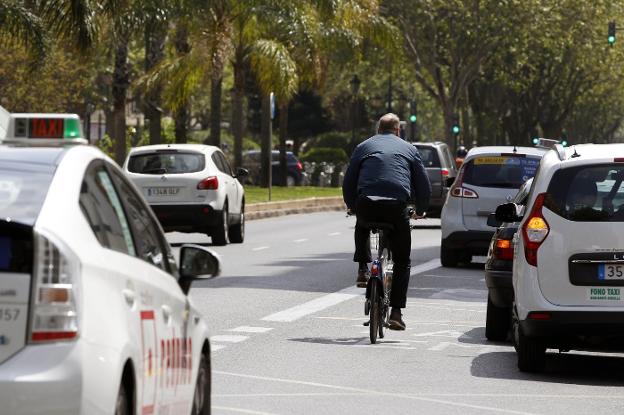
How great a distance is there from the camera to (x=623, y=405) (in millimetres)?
10336

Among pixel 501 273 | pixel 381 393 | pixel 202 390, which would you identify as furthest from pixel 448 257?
pixel 202 390

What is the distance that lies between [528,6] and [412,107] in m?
5.84

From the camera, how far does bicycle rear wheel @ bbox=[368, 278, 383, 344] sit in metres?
13.5

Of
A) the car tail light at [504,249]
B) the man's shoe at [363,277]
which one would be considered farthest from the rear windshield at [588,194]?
the man's shoe at [363,277]

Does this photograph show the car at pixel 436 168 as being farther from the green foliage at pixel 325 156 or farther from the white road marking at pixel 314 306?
the green foliage at pixel 325 156

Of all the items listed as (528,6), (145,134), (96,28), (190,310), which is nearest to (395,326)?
(190,310)

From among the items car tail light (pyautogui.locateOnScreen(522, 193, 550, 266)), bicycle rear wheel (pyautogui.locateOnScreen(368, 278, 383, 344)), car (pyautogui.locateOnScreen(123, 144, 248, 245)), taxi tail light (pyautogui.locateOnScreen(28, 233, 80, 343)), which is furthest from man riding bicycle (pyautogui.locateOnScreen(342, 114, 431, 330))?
car (pyautogui.locateOnScreen(123, 144, 248, 245))

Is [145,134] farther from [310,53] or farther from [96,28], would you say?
[96,28]

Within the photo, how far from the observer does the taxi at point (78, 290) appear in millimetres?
5422

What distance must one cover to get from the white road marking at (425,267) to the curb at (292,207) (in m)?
15.1

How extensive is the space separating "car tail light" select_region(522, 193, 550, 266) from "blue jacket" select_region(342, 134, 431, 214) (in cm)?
212

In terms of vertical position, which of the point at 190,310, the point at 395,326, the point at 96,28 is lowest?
the point at 395,326

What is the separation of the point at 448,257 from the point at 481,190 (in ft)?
3.67

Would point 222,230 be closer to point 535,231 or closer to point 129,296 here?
point 535,231
